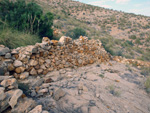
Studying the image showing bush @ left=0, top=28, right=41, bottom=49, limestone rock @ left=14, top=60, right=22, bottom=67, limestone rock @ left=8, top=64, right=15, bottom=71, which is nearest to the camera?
limestone rock @ left=8, top=64, right=15, bottom=71

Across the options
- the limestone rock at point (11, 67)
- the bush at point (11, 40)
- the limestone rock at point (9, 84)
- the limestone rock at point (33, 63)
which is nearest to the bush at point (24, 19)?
the bush at point (11, 40)

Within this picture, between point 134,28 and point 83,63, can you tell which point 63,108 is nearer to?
point 83,63

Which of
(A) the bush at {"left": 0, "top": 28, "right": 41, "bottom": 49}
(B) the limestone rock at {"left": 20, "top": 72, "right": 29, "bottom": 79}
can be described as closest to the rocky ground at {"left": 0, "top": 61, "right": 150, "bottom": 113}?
(B) the limestone rock at {"left": 20, "top": 72, "right": 29, "bottom": 79}

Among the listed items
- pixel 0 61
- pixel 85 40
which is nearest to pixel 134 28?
pixel 85 40

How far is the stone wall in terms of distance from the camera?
2.49m

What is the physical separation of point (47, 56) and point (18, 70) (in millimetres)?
1071

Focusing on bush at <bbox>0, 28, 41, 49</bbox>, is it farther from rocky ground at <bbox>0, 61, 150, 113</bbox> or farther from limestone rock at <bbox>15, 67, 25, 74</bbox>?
rocky ground at <bbox>0, 61, 150, 113</bbox>

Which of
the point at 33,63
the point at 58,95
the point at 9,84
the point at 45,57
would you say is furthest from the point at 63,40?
the point at 9,84

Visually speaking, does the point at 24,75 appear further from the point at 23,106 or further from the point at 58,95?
the point at 23,106

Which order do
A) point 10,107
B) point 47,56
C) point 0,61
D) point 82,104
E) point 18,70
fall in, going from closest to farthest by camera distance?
point 10,107, point 82,104, point 0,61, point 18,70, point 47,56

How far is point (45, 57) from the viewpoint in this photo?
11.0ft

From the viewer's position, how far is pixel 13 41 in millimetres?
3439

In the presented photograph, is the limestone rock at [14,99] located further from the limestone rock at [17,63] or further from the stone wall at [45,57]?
the limestone rock at [17,63]

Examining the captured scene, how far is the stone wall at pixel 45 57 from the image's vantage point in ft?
8.16
